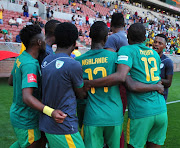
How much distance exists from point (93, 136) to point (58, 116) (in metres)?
0.58

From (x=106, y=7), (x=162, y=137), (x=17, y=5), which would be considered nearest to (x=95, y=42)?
(x=162, y=137)

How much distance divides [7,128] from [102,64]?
10.4 ft

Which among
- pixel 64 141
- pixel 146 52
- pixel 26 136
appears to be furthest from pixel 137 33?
pixel 26 136

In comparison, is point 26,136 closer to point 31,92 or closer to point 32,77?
point 31,92

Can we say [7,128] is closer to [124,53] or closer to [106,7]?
[124,53]

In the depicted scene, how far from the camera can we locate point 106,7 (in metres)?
33.8

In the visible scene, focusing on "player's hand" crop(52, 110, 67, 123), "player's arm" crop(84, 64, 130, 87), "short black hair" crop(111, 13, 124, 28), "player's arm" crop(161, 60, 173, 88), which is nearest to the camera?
"player's hand" crop(52, 110, 67, 123)

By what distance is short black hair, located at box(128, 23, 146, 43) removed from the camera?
102 inches

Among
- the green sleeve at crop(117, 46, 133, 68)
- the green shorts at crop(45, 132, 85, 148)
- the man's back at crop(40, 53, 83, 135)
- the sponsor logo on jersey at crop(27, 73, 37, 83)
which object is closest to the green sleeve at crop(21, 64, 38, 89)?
the sponsor logo on jersey at crop(27, 73, 37, 83)

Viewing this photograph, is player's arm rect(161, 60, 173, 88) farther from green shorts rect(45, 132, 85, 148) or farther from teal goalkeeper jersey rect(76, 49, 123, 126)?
green shorts rect(45, 132, 85, 148)

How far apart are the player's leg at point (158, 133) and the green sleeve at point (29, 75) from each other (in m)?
1.44

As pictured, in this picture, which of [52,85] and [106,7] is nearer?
[52,85]

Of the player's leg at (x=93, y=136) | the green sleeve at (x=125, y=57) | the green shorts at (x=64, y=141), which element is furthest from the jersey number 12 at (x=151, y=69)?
the green shorts at (x=64, y=141)

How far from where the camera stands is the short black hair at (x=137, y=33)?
2.59m
